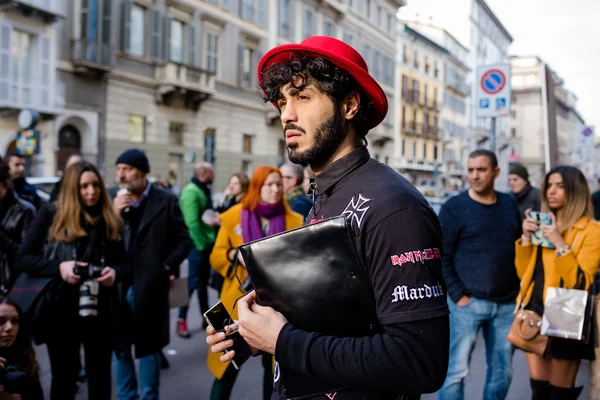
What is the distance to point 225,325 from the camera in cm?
173

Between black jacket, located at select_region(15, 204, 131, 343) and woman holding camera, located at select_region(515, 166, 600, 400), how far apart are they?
9.12ft

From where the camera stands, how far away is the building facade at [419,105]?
4619 cm

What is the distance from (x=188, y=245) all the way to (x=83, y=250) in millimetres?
885

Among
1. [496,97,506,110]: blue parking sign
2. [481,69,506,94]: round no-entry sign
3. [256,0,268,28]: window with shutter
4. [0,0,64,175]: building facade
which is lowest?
[496,97,506,110]: blue parking sign

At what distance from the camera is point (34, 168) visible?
17.6 meters

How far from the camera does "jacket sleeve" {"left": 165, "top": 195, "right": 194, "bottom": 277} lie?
421cm

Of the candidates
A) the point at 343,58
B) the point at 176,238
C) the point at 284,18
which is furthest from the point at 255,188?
the point at 284,18

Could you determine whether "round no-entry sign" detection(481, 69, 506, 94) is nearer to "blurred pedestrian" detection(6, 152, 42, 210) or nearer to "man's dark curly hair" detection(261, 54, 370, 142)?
"blurred pedestrian" detection(6, 152, 42, 210)

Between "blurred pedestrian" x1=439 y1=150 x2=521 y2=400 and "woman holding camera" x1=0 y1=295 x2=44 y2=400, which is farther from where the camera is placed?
"blurred pedestrian" x1=439 y1=150 x2=521 y2=400

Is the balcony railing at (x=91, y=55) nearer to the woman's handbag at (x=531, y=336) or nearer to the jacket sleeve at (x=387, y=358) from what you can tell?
the woman's handbag at (x=531, y=336)

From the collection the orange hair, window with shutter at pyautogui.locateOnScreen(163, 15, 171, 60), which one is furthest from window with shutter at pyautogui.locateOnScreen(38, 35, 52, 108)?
the orange hair

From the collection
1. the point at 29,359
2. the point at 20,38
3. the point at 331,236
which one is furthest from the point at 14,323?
the point at 20,38

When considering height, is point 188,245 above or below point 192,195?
below

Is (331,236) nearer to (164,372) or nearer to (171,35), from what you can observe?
(164,372)
